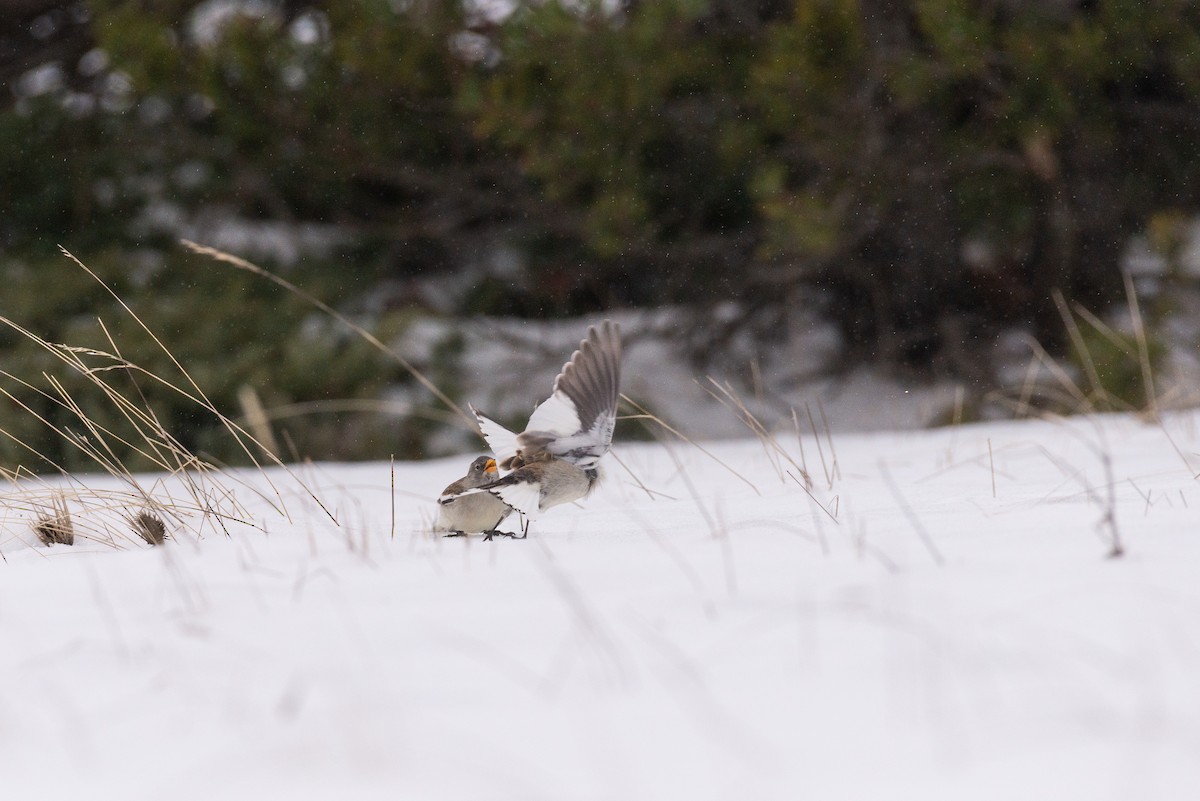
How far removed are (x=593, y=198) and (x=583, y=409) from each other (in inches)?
152

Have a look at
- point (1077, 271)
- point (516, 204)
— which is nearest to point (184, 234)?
point (516, 204)

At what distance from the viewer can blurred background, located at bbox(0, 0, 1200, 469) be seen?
4.84 m

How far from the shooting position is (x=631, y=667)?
1093mm

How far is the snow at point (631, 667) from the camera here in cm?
91

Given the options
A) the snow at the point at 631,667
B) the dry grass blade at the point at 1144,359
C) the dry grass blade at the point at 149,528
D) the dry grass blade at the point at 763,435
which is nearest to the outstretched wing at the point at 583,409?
the dry grass blade at the point at 763,435

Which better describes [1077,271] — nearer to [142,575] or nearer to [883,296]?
[883,296]

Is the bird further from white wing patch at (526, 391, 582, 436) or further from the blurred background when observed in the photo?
the blurred background

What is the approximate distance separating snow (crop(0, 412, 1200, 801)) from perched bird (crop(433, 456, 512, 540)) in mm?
423

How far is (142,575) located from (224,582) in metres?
Answer: 0.16

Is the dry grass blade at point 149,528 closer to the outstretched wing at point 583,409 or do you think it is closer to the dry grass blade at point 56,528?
the dry grass blade at point 56,528

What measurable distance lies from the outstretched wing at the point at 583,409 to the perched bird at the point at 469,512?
0.14 m

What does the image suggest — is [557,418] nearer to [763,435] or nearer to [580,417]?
[580,417]

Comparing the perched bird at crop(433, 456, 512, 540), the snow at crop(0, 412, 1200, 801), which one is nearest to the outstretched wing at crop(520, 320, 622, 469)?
the perched bird at crop(433, 456, 512, 540)

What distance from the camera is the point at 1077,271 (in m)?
6.43
